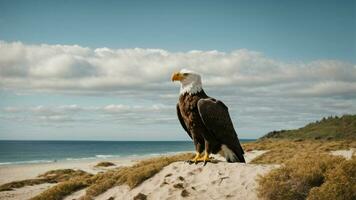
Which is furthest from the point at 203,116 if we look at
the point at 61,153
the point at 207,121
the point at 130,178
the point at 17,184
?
the point at 61,153

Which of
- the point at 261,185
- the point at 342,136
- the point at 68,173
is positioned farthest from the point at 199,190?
the point at 342,136

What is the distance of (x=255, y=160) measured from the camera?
28.4 m

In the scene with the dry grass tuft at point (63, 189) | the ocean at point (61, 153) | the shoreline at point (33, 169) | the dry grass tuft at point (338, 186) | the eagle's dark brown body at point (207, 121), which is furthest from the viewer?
the ocean at point (61, 153)

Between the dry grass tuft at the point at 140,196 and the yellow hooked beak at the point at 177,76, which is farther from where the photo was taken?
the dry grass tuft at the point at 140,196

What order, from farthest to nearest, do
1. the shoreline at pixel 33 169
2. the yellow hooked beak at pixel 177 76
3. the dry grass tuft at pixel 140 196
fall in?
the shoreline at pixel 33 169 → the dry grass tuft at pixel 140 196 → the yellow hooked beak at pixel 177 76

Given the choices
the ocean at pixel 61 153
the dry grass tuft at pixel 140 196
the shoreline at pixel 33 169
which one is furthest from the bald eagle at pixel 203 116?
the ocean at pixel 61 153

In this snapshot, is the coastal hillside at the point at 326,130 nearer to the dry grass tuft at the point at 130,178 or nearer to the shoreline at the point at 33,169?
the shoreline at the point at 33,169

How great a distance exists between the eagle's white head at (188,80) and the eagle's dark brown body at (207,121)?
0.34ft

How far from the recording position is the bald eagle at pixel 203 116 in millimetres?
10123

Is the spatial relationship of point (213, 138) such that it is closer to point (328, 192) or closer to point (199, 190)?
point (199, 190)

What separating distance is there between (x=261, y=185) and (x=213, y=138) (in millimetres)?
1645

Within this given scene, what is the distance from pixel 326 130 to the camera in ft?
230

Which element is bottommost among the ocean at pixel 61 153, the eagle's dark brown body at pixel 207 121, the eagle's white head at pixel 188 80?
the ocean at pixel 61 153

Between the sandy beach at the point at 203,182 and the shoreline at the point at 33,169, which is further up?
the sandy beach at the point at 203,182
